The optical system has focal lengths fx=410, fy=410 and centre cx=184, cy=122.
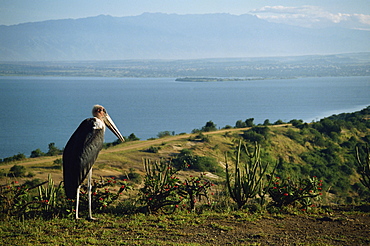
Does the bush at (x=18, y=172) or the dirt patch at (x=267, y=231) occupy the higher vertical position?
the dirt patch at (x=267, y=231)

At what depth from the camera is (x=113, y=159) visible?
22906mm

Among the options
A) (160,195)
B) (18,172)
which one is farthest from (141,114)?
(160,195)

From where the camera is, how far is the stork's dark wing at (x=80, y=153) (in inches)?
281

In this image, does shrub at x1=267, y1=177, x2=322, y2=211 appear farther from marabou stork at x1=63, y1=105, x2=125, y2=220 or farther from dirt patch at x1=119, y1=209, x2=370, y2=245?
marabou stork at x1=63, y1=105, x2=125, y2=220

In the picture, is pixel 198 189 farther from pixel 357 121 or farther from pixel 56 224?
pixel 357 121

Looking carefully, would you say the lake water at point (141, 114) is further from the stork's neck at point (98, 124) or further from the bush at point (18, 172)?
the stork's neck at point (98, 124)

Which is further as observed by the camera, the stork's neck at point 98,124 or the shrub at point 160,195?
the shrub at point 160,195

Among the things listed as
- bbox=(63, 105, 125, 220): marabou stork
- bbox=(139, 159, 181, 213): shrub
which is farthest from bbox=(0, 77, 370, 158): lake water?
bbox=(63, 105, 125, 220): marabou stork

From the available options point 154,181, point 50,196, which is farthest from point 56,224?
point 154,181

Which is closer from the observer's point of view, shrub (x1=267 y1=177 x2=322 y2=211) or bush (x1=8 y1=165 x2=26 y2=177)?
shrub (x1=267 y1=177 x2=322 y2=211)

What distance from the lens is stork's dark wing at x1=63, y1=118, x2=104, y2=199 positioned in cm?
714

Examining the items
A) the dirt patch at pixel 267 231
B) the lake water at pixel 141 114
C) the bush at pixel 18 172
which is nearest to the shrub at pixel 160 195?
the dirt patch at pixel 267 231

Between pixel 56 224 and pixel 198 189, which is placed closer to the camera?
pixel 56 224

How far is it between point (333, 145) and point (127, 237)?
30981 mm
